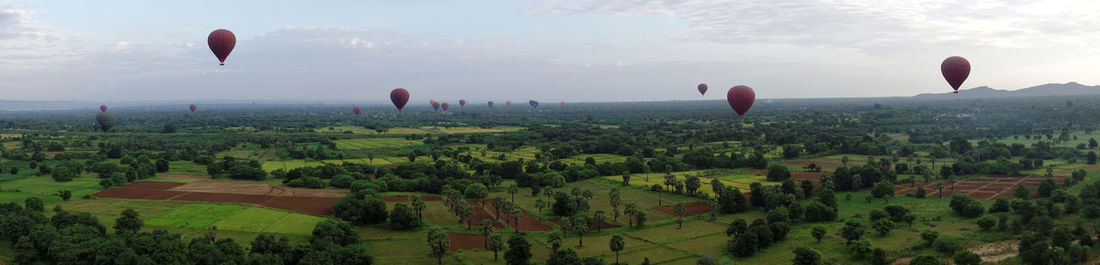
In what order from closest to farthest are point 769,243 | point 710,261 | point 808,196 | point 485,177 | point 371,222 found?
point 710,261, point 769,243, point 371,222, point 808,196, point 485,177

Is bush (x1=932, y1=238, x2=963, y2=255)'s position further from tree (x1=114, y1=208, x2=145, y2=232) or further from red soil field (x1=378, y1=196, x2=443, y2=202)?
tree (x1=114, y1=208, x2=145, y2=232)

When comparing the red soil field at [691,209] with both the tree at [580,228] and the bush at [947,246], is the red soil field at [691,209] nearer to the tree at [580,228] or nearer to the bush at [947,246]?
the tree at [580,228]

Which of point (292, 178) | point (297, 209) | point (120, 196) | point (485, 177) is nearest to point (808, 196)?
point (485, 177)

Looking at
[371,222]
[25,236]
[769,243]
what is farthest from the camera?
[371,222]

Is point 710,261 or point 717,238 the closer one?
point 710,261

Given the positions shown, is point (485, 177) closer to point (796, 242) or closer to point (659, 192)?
point (659, 192)

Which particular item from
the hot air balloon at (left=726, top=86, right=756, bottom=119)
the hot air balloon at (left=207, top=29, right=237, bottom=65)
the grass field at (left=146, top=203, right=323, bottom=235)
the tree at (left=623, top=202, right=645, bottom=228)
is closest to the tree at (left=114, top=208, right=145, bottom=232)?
the grass field at (left=146, top=203, right=323, bottom=235)

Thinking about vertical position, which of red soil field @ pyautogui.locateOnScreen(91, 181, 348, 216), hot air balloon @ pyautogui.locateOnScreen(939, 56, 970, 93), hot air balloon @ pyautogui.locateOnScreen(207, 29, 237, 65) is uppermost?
hot air balloon @ pyautogui.locateOnScreen(207, 29, 237, 65)
